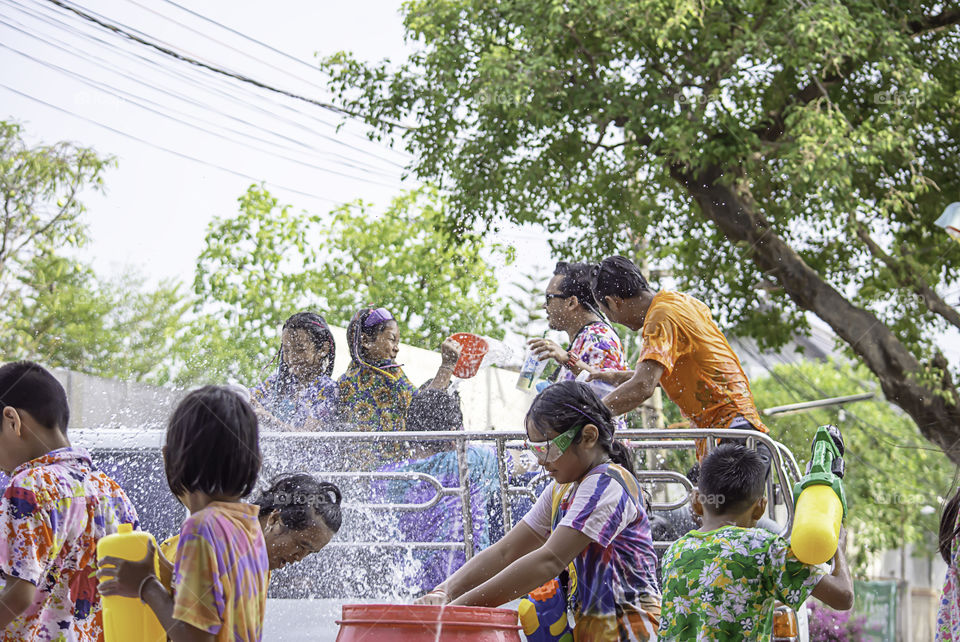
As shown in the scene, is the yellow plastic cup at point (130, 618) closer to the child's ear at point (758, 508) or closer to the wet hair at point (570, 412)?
the wet hair at point (570, 412)

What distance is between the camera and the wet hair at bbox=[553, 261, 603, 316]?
4.72 meters

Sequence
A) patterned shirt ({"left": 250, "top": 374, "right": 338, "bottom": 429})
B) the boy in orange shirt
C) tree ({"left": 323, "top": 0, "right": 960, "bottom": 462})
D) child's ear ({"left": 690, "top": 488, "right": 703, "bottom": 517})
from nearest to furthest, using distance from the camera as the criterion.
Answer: child's ear ({"left": 690, "top": 488, "right": 703, "bottom": 517})
the boy in orange shirt
patterned shirt ({"left": 250, "top": 374, "right": 338, "bottom": 429})
tree ({"left": 323, "top": 0, "right": 960, "bottom": 462})

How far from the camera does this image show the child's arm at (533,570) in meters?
2.75

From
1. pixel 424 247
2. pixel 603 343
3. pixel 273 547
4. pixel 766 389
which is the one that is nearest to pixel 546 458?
pixel 273 547

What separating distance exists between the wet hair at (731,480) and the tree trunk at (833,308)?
7049 mm

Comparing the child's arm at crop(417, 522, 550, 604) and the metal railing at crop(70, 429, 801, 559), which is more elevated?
the metal railing at crop(70, 429, 801, 559)

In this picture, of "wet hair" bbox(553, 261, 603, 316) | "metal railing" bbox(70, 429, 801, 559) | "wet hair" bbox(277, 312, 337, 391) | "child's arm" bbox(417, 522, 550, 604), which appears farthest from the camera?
"wet hair" bbox(277, 312, 337, 391)

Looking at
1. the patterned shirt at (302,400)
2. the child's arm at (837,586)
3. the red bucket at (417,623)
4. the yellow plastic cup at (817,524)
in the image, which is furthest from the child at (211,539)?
the patterned shirt at (302,400)

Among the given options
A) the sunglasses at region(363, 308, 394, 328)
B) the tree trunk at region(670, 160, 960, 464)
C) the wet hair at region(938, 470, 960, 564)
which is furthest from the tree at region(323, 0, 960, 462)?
the wet hair at region(938, 470, 960, 564)

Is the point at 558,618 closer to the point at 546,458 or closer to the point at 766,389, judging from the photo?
the point at 546,458

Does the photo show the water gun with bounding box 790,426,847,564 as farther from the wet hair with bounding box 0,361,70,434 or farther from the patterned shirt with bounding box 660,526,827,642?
the wet hair with bounding box 0,361,70,434

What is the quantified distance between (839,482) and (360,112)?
871cm

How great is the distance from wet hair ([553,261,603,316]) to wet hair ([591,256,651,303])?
0.23 metres

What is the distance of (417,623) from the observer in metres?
2.43
